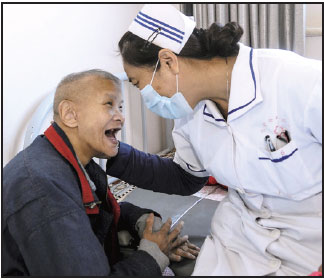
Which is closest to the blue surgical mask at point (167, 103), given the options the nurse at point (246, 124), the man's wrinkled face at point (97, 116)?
the nurse at point (246, 124)

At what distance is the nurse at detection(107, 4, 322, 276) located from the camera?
100cm

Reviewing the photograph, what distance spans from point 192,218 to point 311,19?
152cm

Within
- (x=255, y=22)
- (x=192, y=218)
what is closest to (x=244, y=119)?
(x=192, y=218)

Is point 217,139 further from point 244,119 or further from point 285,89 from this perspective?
point 285,89

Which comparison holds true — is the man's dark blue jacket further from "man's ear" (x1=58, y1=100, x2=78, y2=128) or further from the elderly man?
"man's ear" (x1=58, y1=100, x2=78, y2=128)

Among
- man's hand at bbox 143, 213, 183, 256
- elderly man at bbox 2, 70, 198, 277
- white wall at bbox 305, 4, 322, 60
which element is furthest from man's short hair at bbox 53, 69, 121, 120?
white wall at bbox 305, 4, 322, 60

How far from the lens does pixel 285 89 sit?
0.98m

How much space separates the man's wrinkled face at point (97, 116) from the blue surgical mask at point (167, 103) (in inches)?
4.3

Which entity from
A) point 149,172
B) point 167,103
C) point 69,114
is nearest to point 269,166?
point 167,103

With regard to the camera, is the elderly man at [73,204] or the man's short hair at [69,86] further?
the man's short hair at [69,86]

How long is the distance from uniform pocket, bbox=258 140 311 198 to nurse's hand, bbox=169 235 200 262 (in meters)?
0.40

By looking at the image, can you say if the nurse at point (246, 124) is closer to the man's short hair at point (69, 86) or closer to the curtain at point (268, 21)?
the man's short hair at point (69, 86)

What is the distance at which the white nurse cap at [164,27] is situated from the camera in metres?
1.07

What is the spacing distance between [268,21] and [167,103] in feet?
4.56
